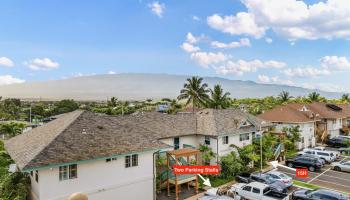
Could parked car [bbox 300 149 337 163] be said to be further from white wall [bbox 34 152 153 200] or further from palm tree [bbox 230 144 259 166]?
white wall [bbox 34 152 153 200]

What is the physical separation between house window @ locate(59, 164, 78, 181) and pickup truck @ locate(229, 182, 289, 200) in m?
15.8

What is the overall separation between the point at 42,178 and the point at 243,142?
2737 centimetres

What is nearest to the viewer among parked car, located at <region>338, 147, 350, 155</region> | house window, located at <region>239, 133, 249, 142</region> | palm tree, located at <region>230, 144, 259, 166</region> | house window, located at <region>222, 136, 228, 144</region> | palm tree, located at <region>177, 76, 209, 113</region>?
palm tree, located at <region>230, 144, 259, 166</region>

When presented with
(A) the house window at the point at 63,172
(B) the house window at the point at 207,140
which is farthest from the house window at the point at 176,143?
(A) the house window at the point at 63,172

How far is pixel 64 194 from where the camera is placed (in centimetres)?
2108

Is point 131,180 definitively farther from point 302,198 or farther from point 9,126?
point 9,126

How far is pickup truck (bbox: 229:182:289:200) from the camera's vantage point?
2647 centimetres

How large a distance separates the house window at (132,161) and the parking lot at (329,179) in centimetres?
2128

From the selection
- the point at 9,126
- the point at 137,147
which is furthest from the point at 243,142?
the point at 9,126

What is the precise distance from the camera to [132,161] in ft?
83.7

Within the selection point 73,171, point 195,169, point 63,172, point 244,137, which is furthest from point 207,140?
point 63,172

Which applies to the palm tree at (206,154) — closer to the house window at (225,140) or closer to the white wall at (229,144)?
the white wall at (229,144)

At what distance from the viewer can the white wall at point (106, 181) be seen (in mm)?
20594

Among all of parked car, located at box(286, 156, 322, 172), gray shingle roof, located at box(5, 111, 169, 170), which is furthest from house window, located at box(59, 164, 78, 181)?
parked car, located at box(286, 156, 322, 172)
